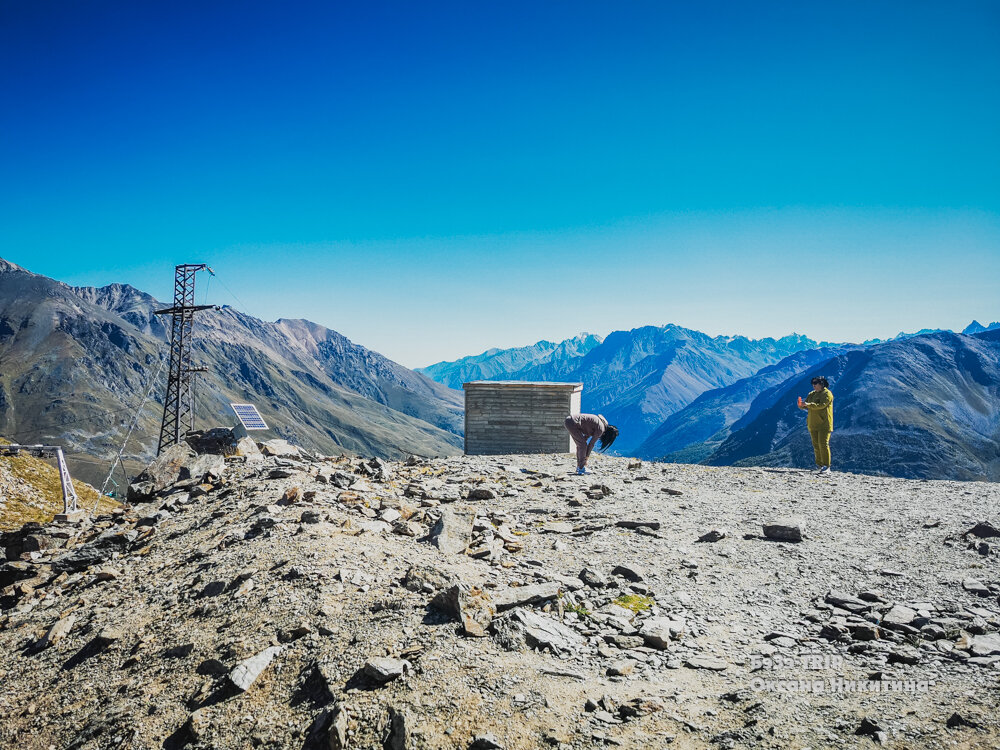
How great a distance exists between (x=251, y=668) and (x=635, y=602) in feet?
15.0

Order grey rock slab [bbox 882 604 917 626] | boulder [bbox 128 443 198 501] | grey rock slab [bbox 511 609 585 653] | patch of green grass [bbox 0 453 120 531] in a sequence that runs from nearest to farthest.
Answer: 1. grey rock slab [bbox 511 609 585 653]
2. grey rock slab [bbox 882 604 917 626]
3. boulder [bbox 128 443 198 501]
4. patch of green grass [bbox 0 453 120 531]

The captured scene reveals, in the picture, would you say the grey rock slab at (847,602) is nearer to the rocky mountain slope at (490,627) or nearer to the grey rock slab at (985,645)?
the rocky mountain slope at (490,627)

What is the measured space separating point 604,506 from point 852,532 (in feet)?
15.5

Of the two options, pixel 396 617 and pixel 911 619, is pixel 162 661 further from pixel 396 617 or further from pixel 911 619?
pixel 911 619

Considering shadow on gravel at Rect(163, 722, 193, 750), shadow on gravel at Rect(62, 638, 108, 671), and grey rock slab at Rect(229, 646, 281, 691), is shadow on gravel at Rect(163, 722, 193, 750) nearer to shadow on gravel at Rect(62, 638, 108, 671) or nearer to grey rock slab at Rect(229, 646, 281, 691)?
grey rock slab at Rect(229, 646, 281, 691)

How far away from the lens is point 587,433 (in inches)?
666

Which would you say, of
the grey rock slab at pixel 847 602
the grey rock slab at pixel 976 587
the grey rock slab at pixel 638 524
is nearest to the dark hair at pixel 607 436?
the grey rock slab at pixel 638 524

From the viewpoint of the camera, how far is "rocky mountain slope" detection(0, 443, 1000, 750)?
15.2ft

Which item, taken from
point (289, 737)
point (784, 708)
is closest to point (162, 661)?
point (289, 737)

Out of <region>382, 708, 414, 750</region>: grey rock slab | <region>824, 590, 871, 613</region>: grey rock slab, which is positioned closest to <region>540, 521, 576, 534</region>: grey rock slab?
<region>824, 590, 871, 613</region>: grey rock slab

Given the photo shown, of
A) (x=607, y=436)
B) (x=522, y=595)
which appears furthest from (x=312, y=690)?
(x=607, y=436)

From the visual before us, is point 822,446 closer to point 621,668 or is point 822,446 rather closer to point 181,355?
point 621,668

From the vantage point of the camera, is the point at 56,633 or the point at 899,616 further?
the point at 56,633

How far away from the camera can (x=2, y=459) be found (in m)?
16.3
